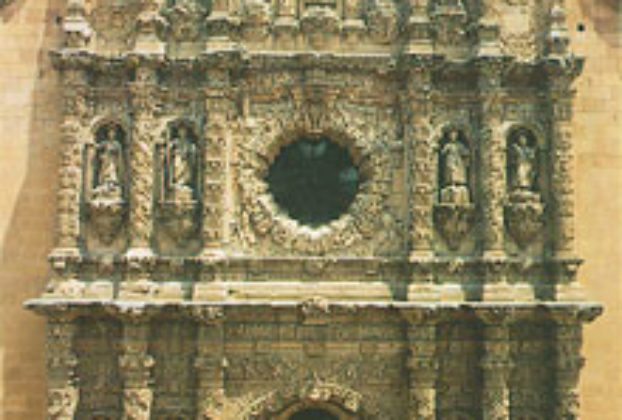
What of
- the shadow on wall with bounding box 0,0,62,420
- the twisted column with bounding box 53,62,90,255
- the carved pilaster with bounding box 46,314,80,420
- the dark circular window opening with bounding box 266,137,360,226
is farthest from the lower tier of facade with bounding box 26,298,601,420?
the dark circular window opening with bounding box 266,137,360,226

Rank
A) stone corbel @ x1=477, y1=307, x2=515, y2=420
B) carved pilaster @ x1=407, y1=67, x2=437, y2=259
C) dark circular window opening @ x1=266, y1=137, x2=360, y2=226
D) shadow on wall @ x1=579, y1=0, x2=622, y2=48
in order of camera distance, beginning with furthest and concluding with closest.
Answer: shadow on wall @ x1=579, y1=0, x2=622, y2=48, dark circular window opening @ x1=266, y1=137, x2=360, y2=226, carved pilaster @ x1=407, y1=67, x2=437, y2=259, stone corbel @ x1=477, y1=307, x2=515, y2=420

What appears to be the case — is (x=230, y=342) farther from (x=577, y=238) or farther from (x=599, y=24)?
(x=599, y=24)

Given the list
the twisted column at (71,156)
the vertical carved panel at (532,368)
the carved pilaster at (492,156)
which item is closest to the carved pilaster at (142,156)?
the twisted column at (71,156)

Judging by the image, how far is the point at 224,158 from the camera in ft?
34.7

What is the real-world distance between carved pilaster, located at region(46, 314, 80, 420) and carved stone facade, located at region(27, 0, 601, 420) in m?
0.03

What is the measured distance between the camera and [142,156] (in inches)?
416

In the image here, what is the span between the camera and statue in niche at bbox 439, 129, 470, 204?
34.8 feet

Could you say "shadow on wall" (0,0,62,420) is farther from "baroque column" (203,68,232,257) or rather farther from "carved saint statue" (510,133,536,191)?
"carved saint statue" (510,133,536,191)

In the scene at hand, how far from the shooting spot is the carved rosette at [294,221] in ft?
34.9

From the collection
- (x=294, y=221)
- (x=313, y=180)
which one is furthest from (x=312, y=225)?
(x=313, y=180)

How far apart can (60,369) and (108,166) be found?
2.93 meters

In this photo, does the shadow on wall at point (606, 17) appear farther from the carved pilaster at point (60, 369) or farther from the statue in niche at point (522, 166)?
the carved pilaster at point (60, 369)

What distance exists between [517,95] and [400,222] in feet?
8.53

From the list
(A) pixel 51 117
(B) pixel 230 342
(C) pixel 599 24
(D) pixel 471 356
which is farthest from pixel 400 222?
(A) pixel 51 117
